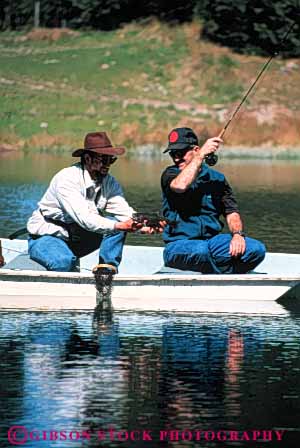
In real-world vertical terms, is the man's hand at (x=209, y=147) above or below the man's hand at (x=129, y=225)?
above

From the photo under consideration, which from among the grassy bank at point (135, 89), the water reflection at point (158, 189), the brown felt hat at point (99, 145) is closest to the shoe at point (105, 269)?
the brown felt hat at point (99, 145)

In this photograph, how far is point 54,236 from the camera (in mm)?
18281

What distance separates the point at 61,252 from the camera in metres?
18.1

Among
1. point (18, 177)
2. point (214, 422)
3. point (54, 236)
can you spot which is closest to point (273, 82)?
point (18, 177)

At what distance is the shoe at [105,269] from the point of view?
700 inches

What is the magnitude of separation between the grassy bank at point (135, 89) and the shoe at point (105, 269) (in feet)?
133

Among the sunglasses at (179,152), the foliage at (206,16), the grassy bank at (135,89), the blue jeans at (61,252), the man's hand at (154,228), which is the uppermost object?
the sunglasses at (179,152)

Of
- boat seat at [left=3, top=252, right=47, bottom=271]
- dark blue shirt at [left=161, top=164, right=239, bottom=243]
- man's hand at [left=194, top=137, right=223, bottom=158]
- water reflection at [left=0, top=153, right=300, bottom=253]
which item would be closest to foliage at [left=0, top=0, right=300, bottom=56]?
water reflection at [left=0, top=153, right=300, bottom=253]

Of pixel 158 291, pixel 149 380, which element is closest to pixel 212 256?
pixel 158 291

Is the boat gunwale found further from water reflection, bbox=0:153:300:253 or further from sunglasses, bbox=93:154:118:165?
water reflection, bbox=0:153:300:253

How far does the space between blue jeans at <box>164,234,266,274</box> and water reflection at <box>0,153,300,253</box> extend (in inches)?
266

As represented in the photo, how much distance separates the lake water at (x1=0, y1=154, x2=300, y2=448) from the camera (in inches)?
499

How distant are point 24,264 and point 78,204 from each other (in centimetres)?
186

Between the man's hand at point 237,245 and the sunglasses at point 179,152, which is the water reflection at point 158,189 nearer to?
the man's hand at point 237,245
